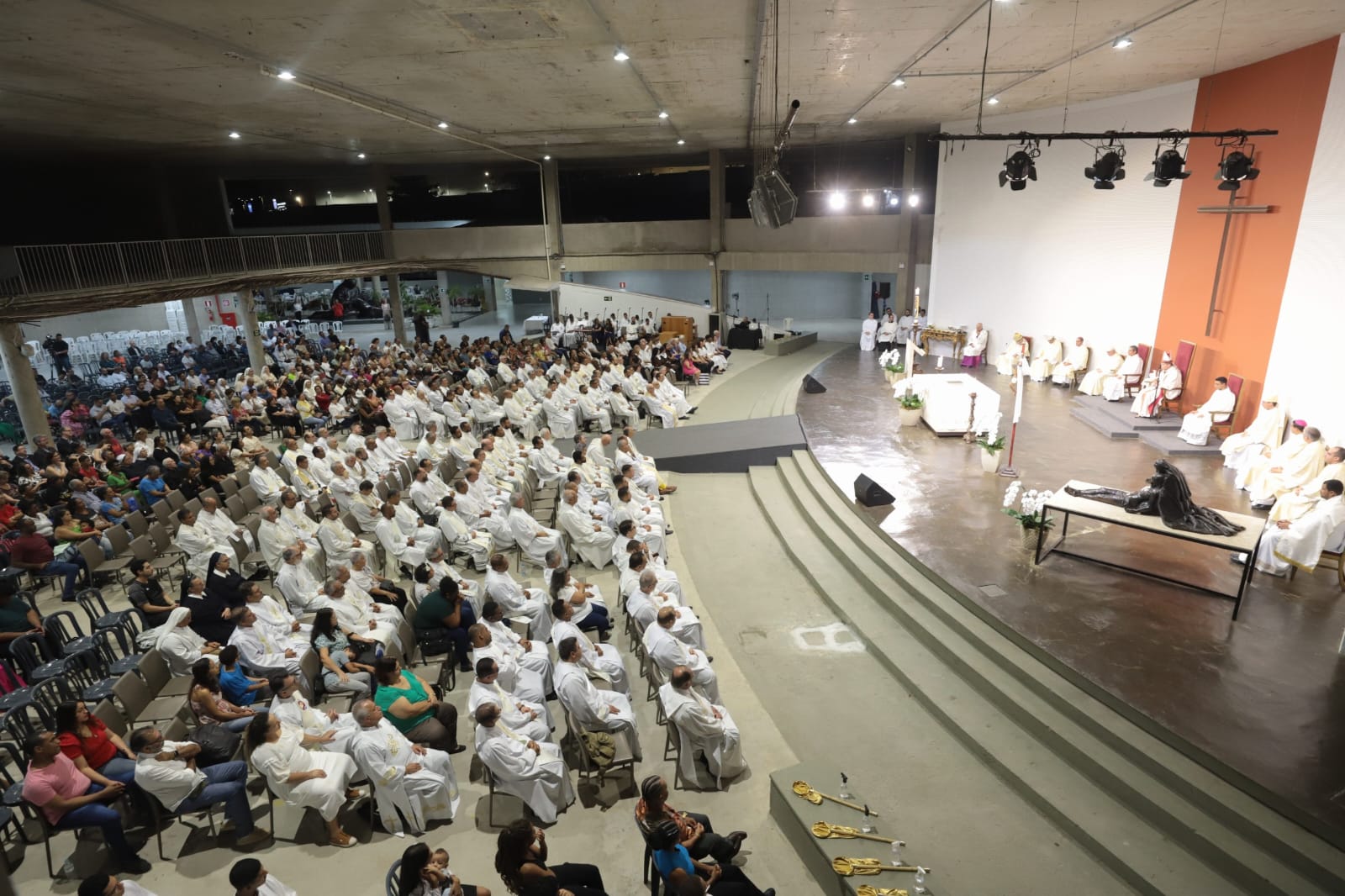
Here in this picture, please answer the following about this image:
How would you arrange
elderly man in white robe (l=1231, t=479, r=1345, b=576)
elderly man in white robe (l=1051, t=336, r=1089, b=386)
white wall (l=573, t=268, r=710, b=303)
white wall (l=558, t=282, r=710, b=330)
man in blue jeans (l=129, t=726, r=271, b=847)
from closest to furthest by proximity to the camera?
man in blue jeans (l=129, t=726, r=271, b=847) < elderly man in white robe (l=1231, t=479, r=1345, b=576) < elderly man in white robe (l=1051, t=336, r=1089, b=386) < white wall (l=558, t=282, r=710, b=330) < white wall (l=573, t=268, r=710, b=303)

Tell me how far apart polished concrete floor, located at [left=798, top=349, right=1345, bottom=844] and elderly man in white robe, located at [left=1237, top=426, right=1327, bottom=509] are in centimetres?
25

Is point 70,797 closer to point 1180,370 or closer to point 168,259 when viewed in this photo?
point 1180,370

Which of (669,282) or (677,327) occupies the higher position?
(669,282)

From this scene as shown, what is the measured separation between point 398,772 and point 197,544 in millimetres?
4712

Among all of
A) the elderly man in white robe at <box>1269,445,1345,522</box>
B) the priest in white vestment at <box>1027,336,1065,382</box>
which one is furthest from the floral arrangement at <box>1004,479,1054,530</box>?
the priest in white vestment at <box>1027,336,1065,382</box>

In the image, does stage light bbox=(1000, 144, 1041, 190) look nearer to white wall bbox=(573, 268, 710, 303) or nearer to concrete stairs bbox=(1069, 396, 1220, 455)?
concrete stairs bbox=(1069, 396, 1220, 455)

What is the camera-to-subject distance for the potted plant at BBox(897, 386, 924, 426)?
12.2m

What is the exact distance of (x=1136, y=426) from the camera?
11188 mm

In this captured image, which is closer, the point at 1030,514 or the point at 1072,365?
the point at 1030,514

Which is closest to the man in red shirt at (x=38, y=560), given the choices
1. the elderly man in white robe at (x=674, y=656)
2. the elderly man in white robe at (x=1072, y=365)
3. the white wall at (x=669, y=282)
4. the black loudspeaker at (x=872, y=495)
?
the elderly man in white robe at (x=674, y=656)

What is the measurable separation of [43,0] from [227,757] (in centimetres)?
677

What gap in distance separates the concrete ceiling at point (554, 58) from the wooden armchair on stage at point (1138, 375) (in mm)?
3821

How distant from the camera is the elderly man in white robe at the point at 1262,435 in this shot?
929cm

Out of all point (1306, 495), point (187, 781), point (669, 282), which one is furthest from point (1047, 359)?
point (669, 282)
